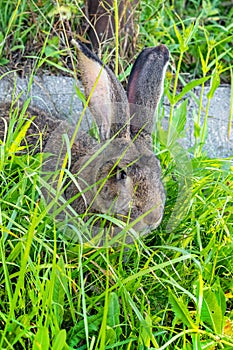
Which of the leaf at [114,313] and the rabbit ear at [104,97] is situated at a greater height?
the rabbit ear at [104,97]

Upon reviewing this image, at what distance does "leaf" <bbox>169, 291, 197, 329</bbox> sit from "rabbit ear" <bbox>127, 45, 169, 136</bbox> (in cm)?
100

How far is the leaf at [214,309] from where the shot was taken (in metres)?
2.52

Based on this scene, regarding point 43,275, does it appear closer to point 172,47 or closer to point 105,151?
point 105,151

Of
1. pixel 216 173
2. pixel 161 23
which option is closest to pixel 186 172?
pixel 216 173

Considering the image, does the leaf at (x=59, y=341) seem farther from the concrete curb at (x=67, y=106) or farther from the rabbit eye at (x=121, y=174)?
the concrete curb at (x=67, y=106)

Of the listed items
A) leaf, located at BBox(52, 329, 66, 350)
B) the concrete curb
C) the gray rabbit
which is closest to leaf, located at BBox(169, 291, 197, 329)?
the gray rabbit

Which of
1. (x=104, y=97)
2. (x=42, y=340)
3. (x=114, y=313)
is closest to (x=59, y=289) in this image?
(x=114, y=313)

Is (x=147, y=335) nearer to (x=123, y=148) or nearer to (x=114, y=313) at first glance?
(x=114, y=313)

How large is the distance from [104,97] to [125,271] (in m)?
0.86

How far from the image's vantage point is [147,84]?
129 inches

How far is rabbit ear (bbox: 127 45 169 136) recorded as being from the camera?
323 cm

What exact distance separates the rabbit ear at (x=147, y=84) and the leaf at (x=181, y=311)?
100cm

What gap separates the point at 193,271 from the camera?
2.87 m

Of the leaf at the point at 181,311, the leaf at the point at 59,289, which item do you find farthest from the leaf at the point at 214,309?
the leaf at the point at 59,289
